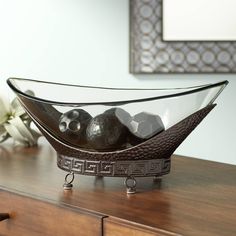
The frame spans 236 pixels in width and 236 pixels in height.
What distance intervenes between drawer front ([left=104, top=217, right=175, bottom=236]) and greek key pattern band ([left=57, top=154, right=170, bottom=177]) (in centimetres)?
16

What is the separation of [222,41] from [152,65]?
25 cm

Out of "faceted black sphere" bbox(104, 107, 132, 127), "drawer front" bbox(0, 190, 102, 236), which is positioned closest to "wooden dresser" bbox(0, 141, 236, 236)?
"drawer front" bbox(0, 190, 102, 236)

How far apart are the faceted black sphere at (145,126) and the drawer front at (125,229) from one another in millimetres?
189

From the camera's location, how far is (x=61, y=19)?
2.06 m

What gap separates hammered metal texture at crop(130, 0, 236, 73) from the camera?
1867 mm

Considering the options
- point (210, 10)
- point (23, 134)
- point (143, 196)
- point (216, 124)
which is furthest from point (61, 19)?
point (143, 196)

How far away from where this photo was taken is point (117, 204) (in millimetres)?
821

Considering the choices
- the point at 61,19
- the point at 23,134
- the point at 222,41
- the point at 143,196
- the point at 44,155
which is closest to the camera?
the point at 143,196

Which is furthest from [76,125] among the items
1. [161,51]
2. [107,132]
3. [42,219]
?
[161,51]

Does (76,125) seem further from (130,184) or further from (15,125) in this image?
(15,125)

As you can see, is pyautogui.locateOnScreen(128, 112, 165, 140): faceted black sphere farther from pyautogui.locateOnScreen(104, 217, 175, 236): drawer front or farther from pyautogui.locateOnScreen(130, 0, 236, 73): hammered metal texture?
pyautogui.locateOnScreen(130, 0, 236, 73): hammered metal texture

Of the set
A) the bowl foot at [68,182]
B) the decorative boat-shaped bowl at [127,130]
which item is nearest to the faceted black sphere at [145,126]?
the decorative boat-shaped bowl at [127,130]

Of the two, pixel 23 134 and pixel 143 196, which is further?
pixel 23 134

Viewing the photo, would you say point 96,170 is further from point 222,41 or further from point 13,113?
point 222,41
